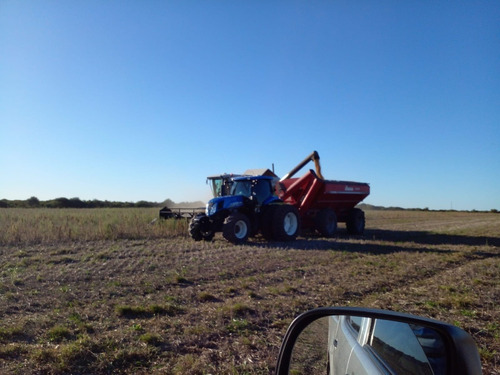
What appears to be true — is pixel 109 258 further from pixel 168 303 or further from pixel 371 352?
pixel 371 352

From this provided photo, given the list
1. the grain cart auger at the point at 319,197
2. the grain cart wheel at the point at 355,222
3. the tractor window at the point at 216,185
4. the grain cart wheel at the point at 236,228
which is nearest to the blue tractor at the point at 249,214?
the grain cart wheel at the point at 236,228

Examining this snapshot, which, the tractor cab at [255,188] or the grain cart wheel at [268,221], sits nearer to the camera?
the grain cart wheel at [268,221]

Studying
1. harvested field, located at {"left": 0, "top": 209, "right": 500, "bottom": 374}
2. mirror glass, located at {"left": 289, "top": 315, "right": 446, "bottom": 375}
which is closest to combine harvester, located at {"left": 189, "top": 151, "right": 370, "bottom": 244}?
harvested field, located at {"left": 0, "top": 209, "right": 500, "bottom": 374}

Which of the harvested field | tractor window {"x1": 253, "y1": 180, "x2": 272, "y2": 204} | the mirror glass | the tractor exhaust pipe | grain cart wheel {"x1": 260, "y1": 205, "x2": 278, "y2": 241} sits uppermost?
the tractor exhaust pipe

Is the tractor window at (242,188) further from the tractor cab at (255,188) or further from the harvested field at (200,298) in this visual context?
the harvested field at (200,298)

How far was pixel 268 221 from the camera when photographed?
13.3 meters

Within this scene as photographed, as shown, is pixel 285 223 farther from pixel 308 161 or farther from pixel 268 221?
pixel 308 161

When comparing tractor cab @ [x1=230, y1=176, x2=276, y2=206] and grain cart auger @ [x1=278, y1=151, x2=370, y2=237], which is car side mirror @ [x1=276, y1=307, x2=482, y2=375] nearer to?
tractor cab @ [x1=230, y1=176, x2=276, y2=206]

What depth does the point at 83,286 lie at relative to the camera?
21.9 ft

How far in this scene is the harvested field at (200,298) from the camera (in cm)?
381

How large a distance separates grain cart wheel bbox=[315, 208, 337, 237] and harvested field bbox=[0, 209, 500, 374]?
3993 millimetres

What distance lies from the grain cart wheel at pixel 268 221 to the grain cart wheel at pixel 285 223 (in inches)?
7.6

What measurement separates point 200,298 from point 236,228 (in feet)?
22.0

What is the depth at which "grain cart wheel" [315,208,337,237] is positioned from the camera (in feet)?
50.3
